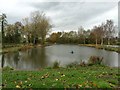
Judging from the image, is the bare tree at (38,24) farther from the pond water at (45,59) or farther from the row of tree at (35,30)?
the pond water at (45,59)

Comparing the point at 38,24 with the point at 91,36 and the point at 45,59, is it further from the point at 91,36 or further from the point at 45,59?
the point at 45,59

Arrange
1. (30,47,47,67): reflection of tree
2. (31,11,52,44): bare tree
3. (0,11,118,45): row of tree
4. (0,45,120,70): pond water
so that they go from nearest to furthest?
(0,45,120,70): pond water < (30,47,47,67): reflection of tree < (0,11,118,45): row of tree < (31,11,52,44): bare tree

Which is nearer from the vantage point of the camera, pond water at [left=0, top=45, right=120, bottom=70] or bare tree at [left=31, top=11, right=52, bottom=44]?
pond water at [left=0, top=45, right=120, bottom=70]

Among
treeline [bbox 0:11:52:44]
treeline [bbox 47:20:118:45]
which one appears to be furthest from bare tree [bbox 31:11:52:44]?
treeline [bbox 47:20:118:45]

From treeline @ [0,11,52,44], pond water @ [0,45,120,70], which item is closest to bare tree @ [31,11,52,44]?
treeline @ [0,11,52,44]

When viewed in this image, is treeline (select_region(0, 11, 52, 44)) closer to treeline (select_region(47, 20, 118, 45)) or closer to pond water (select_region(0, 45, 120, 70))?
treeline (select_region(47, 20, 118, 45))

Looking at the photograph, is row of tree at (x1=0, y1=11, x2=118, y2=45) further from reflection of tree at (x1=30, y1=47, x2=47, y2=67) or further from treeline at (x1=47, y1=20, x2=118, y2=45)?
reflection of tree at (x1=30, y1=47, x2=47, y2=67)

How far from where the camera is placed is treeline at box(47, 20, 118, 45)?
70438mm

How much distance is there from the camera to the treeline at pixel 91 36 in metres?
70.4

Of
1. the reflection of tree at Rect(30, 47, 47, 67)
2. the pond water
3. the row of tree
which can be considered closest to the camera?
the pond water

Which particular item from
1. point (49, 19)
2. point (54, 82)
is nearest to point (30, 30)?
point (49, 19)

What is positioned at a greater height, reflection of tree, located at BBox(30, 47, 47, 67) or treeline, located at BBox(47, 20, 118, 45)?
treeline, located at BBox(47, 20, 118, 45)

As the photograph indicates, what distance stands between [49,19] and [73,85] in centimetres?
7366

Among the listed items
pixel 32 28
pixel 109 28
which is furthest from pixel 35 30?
pixel 109 28
